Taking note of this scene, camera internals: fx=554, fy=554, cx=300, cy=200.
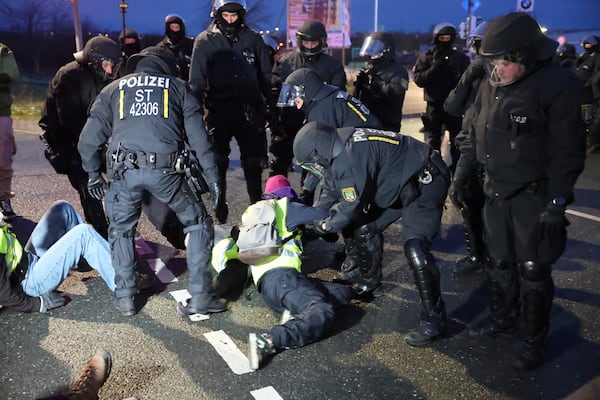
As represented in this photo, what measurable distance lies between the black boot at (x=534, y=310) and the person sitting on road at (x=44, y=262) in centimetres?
282

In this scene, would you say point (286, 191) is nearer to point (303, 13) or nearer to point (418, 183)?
point (418, 183)

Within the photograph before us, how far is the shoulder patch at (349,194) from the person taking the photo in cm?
338

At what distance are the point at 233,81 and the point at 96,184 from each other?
6.50 ft

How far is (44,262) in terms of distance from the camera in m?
3.86

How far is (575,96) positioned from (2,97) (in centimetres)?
541

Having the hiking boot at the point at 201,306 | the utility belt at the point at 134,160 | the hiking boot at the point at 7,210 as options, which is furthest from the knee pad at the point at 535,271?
the hiking boot at the point at 7,210

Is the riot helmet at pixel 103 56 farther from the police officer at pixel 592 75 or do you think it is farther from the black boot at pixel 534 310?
the police officer at pixel 592 75

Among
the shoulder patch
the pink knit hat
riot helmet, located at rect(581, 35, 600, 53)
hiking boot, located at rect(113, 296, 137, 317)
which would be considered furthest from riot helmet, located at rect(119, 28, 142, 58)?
riot helmet, located at rect(581, 35, 600, 53)

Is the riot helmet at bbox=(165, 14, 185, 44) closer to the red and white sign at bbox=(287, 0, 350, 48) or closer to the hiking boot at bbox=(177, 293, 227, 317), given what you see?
the hiking boot at bbox=(177, 293, 227, 317)

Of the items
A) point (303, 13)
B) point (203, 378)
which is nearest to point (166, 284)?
point (203, 378)

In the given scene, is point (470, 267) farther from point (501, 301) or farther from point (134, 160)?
point (134, 160)

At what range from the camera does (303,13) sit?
54.9 feet

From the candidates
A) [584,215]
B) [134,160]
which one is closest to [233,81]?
[134,160]

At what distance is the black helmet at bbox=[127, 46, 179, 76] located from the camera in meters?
3.83
